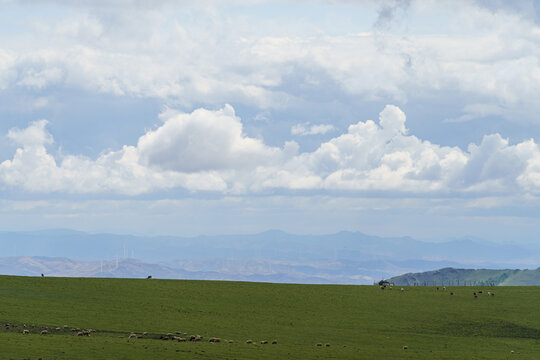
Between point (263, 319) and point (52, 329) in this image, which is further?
point (263, 319)

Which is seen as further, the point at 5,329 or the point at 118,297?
the point at 118,297

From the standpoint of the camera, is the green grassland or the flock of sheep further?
the flock of sheep

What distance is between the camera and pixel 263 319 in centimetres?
9750

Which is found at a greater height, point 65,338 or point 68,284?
point 68,284

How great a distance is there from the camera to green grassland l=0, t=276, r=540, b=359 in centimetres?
6775

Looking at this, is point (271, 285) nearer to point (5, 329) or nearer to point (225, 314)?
point (225, 314)

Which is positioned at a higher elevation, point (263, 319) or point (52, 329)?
point (263, 319)

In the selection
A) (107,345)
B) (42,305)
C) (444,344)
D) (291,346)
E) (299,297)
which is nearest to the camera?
(107,345)

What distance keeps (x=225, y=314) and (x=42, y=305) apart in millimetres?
25660

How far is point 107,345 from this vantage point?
217ft

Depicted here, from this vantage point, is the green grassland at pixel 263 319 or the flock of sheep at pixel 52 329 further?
the flock of sheep at pixel 52 329

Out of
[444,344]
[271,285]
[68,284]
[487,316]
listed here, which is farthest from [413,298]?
[68,284]

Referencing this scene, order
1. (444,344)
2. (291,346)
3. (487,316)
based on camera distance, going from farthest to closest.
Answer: (487,316), (444,344), (291,346)

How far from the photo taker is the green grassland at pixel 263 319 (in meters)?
67.8
